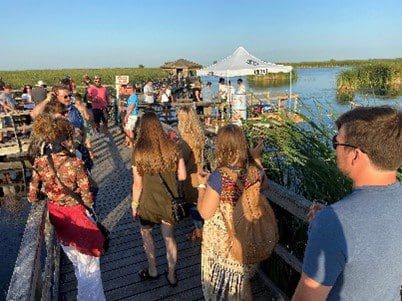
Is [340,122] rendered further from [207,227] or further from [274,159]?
[274,159]

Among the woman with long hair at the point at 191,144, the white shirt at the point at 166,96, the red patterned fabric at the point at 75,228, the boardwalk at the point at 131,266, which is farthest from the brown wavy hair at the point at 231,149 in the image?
the white shirt at the point at 166,96

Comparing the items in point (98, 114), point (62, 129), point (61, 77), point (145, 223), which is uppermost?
point (61, 77)

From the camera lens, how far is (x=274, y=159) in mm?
3934

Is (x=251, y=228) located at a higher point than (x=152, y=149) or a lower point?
lower

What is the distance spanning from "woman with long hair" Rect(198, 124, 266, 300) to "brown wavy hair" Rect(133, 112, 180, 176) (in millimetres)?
796

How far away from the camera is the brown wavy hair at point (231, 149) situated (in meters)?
2.41

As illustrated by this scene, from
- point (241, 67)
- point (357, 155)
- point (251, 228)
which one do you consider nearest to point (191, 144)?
point (251, 228)

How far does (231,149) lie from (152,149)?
1.00m

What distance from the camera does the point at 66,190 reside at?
2.80 m

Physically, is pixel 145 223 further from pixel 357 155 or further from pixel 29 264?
pixel 357 155

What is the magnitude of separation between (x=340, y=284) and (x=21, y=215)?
8.89m

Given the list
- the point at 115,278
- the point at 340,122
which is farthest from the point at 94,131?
the point at 340,122

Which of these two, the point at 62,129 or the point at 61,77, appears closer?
the point at 62,129

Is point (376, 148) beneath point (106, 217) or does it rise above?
above
